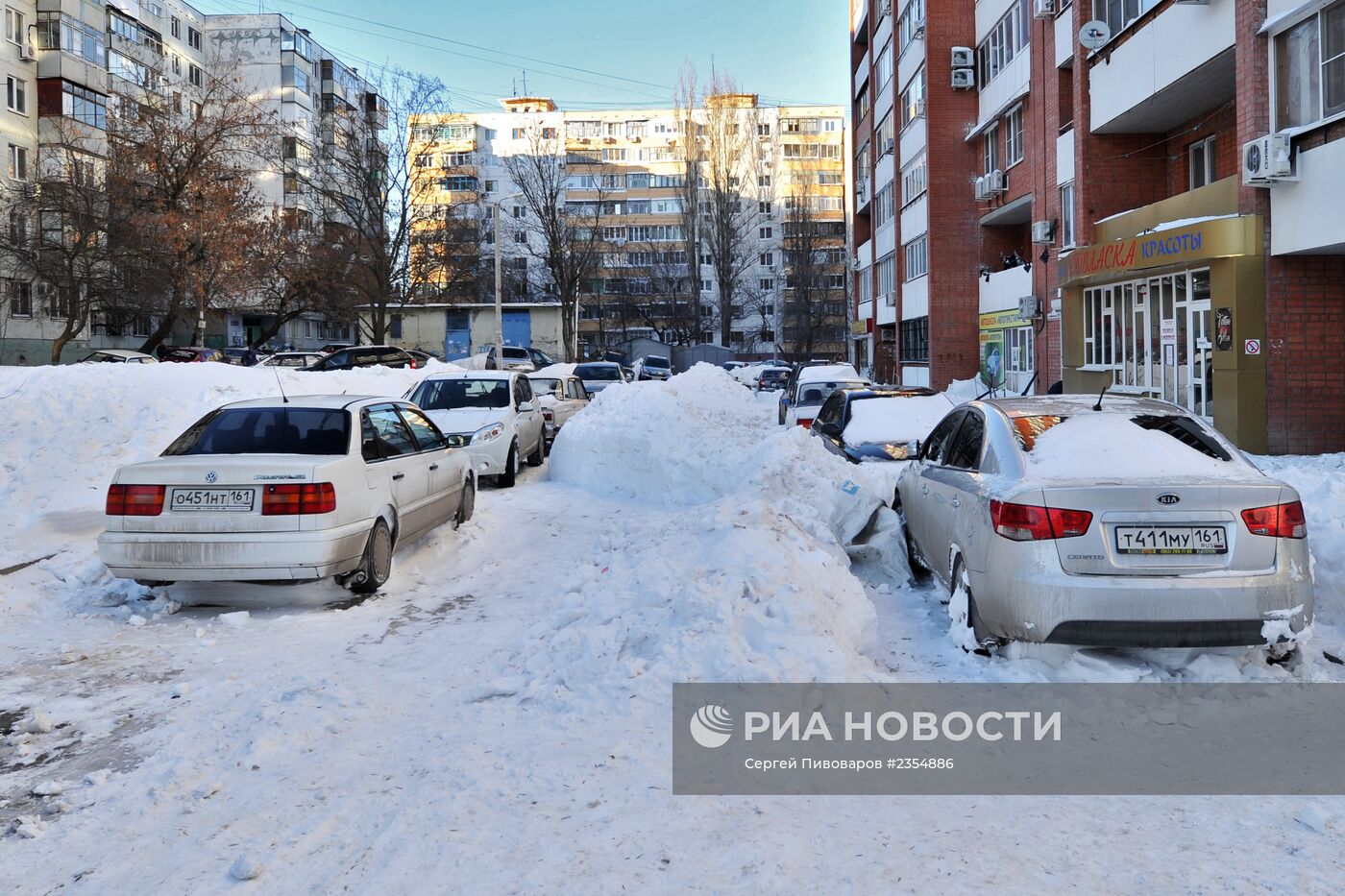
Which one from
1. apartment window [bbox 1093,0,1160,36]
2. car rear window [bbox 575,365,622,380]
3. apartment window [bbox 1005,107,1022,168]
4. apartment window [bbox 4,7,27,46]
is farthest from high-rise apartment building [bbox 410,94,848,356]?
apartment window [bbox 1093,0,1160,36]

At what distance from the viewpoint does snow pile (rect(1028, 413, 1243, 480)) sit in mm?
5266

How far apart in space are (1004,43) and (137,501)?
97.6 ft

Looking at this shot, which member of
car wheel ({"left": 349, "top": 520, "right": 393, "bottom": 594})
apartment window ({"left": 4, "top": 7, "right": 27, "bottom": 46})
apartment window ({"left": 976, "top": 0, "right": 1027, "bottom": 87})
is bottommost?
car wheel ({"left": 349, "top": 520, "right": 393, "bottom": 594})

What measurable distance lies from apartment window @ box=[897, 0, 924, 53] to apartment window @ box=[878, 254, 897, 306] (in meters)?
8.41

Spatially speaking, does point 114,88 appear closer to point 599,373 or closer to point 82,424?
point 599,373

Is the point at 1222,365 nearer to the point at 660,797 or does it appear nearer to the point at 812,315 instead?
the point at 660,797

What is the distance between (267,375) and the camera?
719 inches

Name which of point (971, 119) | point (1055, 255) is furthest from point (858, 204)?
point (1055, 255)

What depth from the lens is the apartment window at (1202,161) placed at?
20297 mm

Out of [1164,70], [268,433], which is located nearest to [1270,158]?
[1164,70]

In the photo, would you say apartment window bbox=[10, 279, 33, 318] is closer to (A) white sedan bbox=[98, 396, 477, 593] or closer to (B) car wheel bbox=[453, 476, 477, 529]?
(B) car wheel bbox=[453, 476, 477, 529]

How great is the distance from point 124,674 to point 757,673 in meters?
3.57

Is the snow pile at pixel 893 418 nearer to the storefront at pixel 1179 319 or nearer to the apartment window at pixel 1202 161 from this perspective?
the storefront at pixel 1179 319

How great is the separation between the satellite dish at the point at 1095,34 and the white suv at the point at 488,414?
44.7ft
